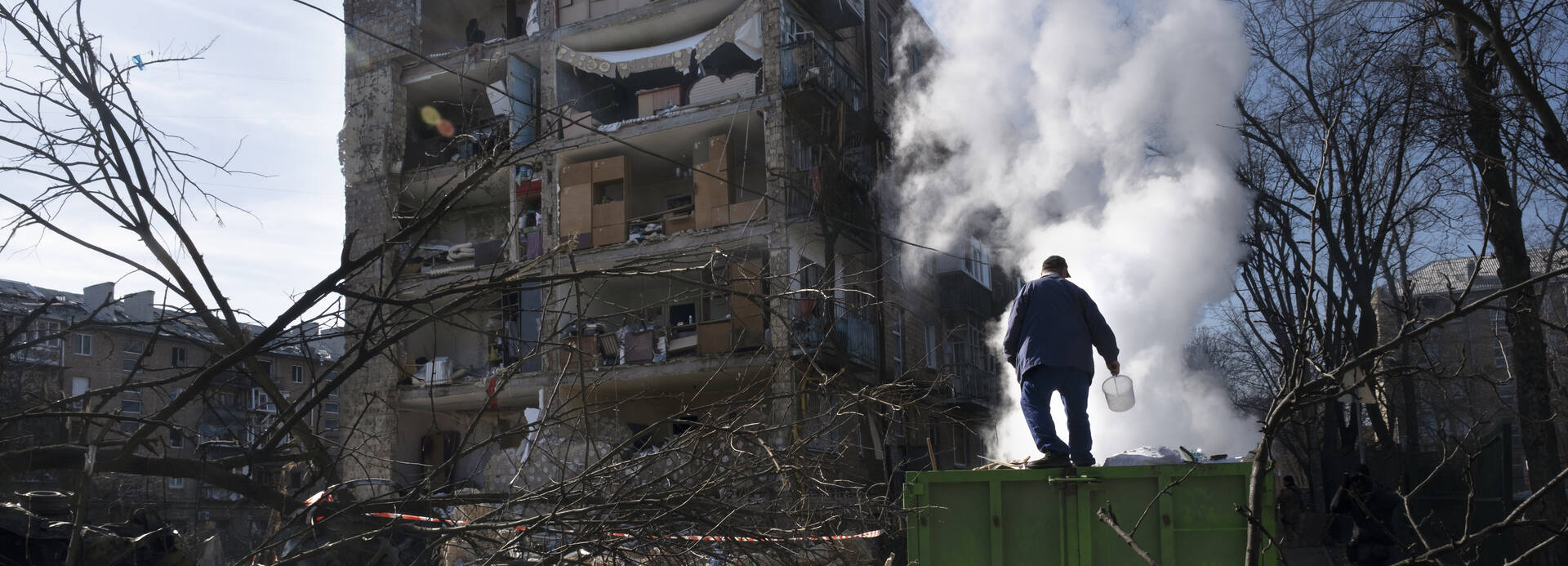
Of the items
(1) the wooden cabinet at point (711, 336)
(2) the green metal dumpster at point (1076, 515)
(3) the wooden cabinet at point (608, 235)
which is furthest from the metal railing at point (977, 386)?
(2) the green metal dumpster at point (1076, 515)

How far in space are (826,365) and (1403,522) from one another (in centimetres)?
944

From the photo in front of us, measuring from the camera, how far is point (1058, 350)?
6531 mm

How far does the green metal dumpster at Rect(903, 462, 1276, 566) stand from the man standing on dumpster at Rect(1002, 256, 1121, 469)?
58 cm

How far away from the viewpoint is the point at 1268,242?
78.5 ft

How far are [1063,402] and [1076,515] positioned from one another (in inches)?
42.0

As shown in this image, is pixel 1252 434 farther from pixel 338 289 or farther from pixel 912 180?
pixel 338 289

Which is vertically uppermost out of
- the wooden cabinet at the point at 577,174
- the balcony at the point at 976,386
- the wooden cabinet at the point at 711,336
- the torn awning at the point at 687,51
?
the torn awning at the point at 687,51

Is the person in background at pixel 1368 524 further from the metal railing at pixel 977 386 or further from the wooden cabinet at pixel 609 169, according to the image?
the wooden cabinet at pixel 609 169

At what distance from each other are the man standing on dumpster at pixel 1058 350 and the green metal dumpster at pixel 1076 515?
1.89 feet

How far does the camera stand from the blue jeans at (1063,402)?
6.32 m

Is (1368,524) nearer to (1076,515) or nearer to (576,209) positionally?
(1076,515)


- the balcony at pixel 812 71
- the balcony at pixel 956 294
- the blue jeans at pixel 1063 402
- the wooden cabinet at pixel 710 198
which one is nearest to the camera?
the blue jeans at pixel 1063 402

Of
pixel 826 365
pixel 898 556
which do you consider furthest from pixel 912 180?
pixel 898 556

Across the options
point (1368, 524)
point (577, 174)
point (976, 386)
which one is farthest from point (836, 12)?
point (1368, 524)
